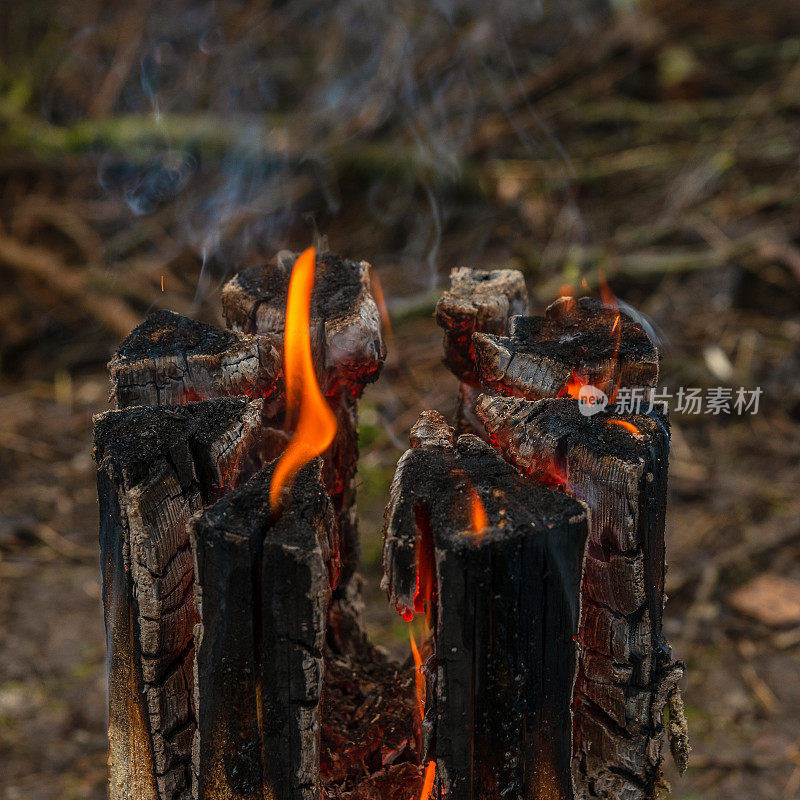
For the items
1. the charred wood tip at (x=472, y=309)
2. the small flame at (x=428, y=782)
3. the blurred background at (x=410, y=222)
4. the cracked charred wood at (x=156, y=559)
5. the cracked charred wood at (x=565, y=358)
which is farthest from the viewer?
the blurred background at (x=410, y=222)

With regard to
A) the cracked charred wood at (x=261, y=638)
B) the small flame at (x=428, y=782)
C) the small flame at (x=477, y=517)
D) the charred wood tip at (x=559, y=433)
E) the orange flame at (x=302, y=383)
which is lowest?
the small flame at (x=428, y=782)

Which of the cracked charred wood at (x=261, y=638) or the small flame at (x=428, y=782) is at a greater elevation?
the cracked charred wood at (x=261, y=638)

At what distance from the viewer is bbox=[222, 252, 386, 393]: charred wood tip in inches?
61.8

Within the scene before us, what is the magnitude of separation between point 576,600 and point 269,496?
508 millimetres

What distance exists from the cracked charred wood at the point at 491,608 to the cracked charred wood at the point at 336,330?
38 centimetres

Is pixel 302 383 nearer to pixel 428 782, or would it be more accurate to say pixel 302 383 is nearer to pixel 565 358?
pixel 565 358

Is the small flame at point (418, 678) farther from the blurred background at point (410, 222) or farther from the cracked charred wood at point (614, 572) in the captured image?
the blurred background at point (410, 222)

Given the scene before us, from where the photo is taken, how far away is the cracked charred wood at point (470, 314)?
1.70m

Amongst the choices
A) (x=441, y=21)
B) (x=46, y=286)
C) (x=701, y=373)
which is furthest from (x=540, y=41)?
(x=46, y=286)

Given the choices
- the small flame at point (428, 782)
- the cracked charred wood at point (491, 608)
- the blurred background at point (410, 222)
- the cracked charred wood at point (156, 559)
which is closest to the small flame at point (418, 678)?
the small flame at point (428, 782)

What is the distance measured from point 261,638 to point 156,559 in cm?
23

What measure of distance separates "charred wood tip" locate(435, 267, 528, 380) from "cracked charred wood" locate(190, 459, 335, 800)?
Answer: 23.8 inches

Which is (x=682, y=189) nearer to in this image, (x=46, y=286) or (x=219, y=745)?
(x=46, y=286)

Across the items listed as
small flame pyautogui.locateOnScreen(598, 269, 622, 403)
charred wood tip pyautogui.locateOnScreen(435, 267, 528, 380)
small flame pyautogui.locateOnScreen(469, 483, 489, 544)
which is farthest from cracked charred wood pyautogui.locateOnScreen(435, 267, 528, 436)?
small flame pyautogui.locateOnScreen(469, 483, 489, 544)
